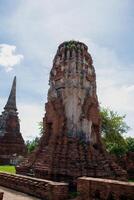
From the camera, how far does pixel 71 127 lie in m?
12.9

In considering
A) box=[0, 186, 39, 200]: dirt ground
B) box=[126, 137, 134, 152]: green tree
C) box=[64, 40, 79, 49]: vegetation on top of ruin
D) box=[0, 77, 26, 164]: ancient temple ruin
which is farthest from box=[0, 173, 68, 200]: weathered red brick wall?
box=[0, 77, 26, 164]: ancient temple ruin

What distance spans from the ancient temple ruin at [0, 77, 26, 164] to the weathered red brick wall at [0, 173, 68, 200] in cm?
1959

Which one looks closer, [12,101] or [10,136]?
[10,136]

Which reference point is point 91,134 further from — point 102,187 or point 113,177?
point 102,187

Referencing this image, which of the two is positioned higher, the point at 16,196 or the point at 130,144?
the point at 130,144

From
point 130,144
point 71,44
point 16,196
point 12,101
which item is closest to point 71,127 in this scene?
point 16,196

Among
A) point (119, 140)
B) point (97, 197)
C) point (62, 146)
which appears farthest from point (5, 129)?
point (97, 197)

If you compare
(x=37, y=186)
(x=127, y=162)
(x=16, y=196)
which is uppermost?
(x=127, y=162)

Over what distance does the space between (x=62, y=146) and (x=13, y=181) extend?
280 centimetres

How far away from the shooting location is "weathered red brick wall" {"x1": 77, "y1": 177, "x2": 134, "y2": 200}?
22.5ft

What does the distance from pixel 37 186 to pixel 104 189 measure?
313 centimetres

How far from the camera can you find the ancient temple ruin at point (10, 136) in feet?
103

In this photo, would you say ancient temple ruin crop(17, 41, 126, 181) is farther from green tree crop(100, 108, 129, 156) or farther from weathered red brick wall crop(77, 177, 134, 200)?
green tree crop(100, 108, 129, 156)

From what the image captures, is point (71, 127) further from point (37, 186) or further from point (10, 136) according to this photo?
point (10, 136)
